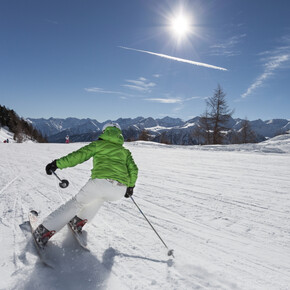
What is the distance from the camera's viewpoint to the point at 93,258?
305cm

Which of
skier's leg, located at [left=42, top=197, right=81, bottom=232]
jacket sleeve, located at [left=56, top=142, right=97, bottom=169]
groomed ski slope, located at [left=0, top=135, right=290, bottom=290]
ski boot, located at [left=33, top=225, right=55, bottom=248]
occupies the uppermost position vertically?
jacket sleeve, located at [left=56, top=142, right=97, bottom=169]

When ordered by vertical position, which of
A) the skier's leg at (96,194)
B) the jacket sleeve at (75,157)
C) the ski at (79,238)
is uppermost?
the jacket sleeve at (75,157)

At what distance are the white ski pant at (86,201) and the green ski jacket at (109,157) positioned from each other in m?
0.10

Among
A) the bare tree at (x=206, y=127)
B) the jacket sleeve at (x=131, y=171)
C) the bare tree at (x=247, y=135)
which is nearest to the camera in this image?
the jacket sleeve at (x=131, y=171)

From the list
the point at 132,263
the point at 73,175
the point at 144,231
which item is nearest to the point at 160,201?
the point at 144,231

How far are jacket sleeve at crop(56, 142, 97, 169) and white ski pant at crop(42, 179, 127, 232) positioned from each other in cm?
34

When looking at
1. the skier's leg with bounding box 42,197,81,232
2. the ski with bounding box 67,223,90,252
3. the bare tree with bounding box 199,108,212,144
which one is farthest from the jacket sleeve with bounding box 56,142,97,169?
the bare tree with bounding box 199,108,212,144

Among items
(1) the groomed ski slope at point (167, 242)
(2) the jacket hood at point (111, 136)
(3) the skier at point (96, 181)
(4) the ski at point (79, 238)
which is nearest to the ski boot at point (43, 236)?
(3) the skier at point (96, 181)

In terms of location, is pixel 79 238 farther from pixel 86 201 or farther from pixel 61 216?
pixel 86 201

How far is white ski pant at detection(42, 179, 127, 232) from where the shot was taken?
3.13 m

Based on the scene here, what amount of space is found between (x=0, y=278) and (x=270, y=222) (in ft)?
13.2

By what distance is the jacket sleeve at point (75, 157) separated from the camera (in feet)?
10.5

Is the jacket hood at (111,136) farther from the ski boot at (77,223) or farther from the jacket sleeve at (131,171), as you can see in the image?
the ski boot at (77,223)

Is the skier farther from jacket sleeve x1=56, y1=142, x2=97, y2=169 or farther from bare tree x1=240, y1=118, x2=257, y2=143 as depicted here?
bare tree x1=240, y1=118, x2=257, y2=143
